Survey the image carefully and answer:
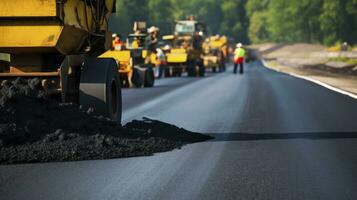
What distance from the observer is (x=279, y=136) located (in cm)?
1118

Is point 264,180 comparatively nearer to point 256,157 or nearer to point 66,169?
point 256,157

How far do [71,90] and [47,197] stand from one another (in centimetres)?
462

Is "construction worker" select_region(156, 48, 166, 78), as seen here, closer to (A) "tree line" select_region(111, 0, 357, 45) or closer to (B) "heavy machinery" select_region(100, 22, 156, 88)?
(B) "heavy machinery" select_region(100, 22, 156, 88)

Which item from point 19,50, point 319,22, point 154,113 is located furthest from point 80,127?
point 319,22

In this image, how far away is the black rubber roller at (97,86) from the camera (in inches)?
436

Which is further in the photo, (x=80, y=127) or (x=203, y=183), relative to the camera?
(x=80, y=127)

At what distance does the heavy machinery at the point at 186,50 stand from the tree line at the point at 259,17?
4924cm

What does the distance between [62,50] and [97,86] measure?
2.43ft

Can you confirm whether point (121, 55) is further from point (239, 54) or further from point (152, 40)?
point (239, 54)

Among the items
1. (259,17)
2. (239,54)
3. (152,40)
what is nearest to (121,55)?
(152,40)

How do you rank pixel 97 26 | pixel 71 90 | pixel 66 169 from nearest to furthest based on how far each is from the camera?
pixel 66 169, pixel 71 90, pixel 97 26

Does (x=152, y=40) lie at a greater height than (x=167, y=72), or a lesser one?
greater

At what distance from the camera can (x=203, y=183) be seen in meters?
7.48

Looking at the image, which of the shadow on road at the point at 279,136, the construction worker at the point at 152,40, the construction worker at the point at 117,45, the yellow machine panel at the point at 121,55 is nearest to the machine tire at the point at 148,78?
the yellow machine panel at the point at 121,55
